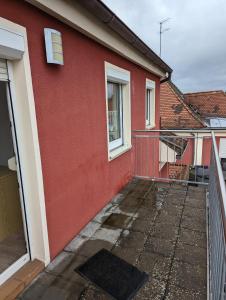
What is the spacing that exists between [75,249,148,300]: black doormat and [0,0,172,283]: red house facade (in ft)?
1.49

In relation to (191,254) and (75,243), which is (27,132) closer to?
(75,243)

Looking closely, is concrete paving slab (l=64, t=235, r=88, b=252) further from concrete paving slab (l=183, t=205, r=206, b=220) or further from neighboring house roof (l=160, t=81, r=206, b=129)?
neighboring house roof (l=160, t=81, r=206, b=129)

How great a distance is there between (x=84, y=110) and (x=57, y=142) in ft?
2.28

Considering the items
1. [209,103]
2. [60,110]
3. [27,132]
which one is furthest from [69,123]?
[209,103]

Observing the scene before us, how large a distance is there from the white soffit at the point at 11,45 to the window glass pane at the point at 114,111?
236cm

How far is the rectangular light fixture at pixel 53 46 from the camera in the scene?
1.92m

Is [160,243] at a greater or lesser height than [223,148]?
greater

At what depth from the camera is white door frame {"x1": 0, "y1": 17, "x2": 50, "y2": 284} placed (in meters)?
1.61

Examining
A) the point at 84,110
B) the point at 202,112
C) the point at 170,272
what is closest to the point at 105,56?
the point at 84,110

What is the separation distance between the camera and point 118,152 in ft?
12.8

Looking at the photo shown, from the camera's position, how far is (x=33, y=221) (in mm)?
2055

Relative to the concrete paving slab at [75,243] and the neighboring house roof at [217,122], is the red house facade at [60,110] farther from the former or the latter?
the neighboring house roof at [217,122]

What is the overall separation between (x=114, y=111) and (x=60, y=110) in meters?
2.09

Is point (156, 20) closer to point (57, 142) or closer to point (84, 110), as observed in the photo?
point (84, 110)
